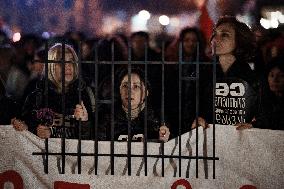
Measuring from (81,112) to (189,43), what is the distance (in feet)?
4.37

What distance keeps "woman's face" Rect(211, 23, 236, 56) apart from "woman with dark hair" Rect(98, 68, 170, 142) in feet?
2.64

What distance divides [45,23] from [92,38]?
0.52 metres

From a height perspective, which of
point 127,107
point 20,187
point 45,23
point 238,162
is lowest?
point 20,187

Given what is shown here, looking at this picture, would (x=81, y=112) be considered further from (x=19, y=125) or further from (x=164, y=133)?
(x=164, y=133)

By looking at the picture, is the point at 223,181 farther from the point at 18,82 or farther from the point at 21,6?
the point at 21,6

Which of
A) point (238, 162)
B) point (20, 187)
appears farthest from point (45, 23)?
point (238, 162)

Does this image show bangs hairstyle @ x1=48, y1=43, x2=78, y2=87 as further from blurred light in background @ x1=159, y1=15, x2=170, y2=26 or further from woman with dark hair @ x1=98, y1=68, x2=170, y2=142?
blurred light in background @ x1=159, y1=15, x2=170, y2=26

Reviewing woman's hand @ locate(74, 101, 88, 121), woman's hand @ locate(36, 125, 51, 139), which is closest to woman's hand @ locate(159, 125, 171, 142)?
woman's hand @ locate(74, 101, 88, 121)

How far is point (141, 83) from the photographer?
4.72 m

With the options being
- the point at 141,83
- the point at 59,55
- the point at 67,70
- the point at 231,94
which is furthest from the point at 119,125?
the point at 231,94

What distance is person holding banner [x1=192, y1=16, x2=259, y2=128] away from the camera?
453 cm

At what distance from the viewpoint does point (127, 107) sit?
476 cm

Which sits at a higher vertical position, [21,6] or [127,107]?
[21,6]

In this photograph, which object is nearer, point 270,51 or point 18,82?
point 270,51
